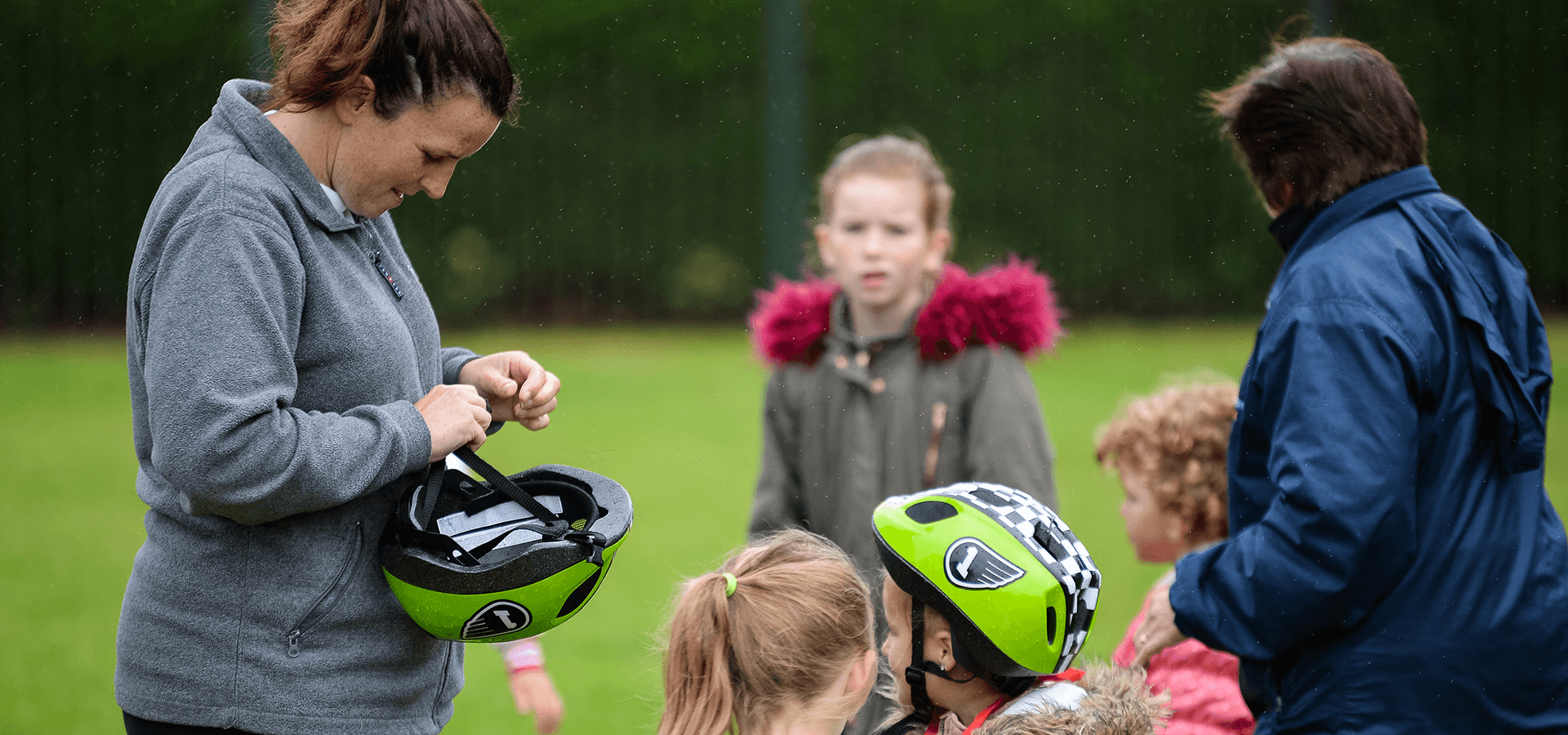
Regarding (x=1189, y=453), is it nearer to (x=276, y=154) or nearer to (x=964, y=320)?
(x=964, y=320)

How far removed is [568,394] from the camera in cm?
1310

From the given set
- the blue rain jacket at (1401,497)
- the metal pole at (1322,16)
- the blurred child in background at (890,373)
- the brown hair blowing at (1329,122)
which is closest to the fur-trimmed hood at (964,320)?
the blurred child in background at (890,373)

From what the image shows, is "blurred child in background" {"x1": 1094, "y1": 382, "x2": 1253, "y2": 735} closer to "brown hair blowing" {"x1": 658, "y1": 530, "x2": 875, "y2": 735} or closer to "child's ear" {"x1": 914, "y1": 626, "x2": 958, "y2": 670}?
"child's ear" {"x1": 914, "y1": 626, "x2": 958, "y2": 670}

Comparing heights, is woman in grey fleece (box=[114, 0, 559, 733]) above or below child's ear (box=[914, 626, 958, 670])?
above

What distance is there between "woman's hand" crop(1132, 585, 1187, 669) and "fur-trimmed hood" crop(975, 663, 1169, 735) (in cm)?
32

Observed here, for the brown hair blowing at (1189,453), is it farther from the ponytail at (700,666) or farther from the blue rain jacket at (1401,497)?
the ponytail at (700,666)

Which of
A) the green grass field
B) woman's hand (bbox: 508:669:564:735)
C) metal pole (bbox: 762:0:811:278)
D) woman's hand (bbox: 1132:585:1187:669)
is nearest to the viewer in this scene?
woman's hand (bbox: 508:669:564:735)

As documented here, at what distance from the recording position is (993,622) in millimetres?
1710

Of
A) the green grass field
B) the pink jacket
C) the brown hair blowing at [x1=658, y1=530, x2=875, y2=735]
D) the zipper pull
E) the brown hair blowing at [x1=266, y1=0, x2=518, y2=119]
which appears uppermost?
the brown hair blowing at [x1=266, y1=0, x2=518, y2=119]

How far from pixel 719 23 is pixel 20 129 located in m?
7.10

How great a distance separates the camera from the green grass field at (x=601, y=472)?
4586 mm

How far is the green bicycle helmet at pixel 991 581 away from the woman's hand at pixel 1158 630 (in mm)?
260

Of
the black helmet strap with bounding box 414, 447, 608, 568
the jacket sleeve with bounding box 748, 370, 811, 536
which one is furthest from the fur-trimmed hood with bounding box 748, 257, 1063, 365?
the black helmet strap with bounding box 414, 447, 608, 568

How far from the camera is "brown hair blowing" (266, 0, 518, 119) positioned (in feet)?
4.97
